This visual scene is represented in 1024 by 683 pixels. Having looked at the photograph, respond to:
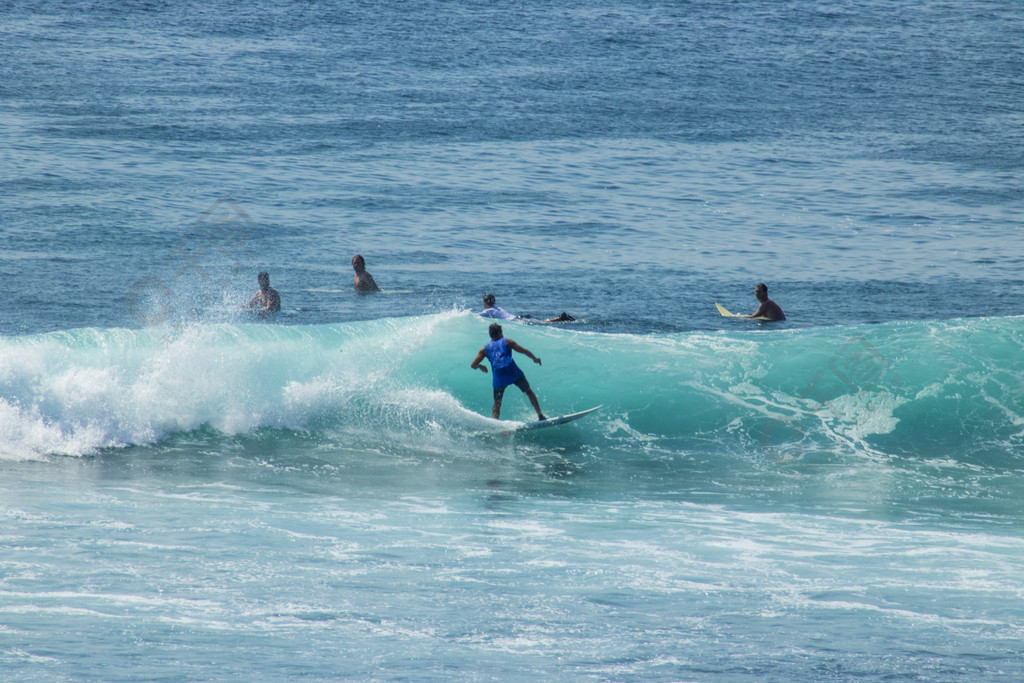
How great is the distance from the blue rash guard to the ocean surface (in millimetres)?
591

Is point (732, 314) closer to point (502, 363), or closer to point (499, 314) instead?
point (499, 314)

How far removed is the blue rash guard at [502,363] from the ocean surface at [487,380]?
59cm

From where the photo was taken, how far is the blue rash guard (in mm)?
12812

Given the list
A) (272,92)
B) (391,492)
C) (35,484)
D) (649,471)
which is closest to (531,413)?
(649,471)

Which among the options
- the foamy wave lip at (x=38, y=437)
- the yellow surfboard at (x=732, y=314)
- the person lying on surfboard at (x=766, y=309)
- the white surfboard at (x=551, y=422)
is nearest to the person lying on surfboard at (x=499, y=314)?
the yellow surfboard at (x=732, y=314)

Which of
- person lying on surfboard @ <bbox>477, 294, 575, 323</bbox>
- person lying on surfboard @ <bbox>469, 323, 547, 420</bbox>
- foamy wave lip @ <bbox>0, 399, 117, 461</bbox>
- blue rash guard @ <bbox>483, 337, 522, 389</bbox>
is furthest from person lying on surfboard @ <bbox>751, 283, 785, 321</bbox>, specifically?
foamy wave lip @ <bbox>0, 399, 117, 461</bbox>

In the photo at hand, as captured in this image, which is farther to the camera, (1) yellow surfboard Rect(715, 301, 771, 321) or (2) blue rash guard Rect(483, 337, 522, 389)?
(1) yellow surfboard Rect(715, 301, 771, 321)

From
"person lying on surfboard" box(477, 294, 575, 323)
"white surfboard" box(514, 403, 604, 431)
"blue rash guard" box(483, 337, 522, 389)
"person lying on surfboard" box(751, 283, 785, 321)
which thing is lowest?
"white surfboard" box(514, 403, 604, 431)

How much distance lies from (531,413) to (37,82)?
29.6m

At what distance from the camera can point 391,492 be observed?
35.3 ft

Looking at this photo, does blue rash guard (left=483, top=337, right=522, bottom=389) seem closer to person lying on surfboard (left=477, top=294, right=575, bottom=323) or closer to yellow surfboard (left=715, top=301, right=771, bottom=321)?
person lying on surfboard (left=477, top=294, right=575, bottom=323)

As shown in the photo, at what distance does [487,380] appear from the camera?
15.0 meters

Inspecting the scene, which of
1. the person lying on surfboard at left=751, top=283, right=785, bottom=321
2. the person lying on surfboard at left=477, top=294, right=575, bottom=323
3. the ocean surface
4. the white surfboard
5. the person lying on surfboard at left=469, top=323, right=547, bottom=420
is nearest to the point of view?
the ocean surface

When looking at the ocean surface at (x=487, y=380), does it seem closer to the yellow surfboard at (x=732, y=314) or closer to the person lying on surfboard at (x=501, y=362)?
the yellow surfboard at (x=732, y=314)
